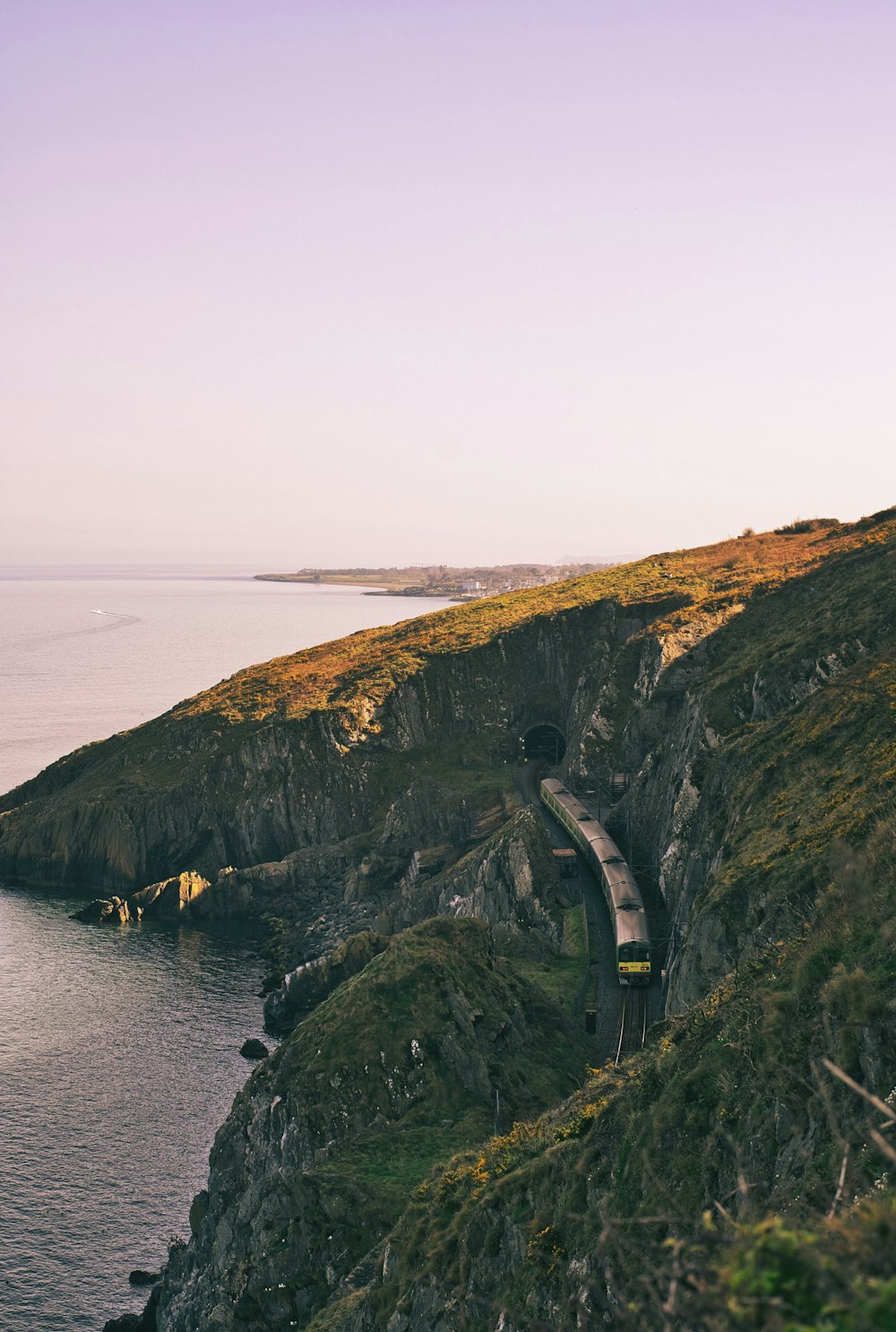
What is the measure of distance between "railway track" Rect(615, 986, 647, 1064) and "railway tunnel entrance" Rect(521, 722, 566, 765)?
63.5 m

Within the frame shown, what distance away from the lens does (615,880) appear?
74.4 meters

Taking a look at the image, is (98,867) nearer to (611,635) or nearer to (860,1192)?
(611,635)

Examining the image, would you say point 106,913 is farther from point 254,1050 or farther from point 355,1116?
point 355,1116

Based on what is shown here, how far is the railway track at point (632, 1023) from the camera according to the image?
57.5 m

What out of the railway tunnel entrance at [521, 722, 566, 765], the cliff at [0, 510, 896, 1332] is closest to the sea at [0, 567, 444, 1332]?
the cliff at [0, 510, 896, 1332]

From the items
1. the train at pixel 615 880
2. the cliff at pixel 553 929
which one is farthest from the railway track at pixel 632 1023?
the cliff at pixel 553 929

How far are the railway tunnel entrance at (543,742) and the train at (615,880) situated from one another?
19.1 meters

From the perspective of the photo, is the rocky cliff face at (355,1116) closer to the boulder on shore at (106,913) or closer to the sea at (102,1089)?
the sea at (102,1089)

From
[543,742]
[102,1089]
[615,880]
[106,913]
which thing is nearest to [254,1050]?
[102,1089]

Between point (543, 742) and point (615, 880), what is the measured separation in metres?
54.8

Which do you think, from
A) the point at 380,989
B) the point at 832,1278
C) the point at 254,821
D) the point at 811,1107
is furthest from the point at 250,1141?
the point at 254,821

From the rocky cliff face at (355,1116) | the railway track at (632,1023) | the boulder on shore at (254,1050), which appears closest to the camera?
the rocky cliff face at (355,1116)

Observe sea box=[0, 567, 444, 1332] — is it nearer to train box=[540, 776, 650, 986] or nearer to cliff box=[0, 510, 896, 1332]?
cliff box=[0, 510, 896, 1332]

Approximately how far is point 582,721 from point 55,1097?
6855 centimetres
